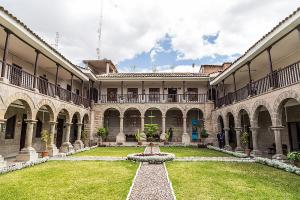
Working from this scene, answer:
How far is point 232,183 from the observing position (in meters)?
6.15

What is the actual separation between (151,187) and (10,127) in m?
10.6

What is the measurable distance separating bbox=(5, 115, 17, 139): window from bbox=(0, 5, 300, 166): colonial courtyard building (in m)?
0.05

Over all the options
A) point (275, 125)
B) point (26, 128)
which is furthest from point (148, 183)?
point (26, 128)

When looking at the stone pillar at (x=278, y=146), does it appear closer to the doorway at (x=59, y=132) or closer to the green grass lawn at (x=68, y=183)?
the green grass lawn at (x=68, y=183)

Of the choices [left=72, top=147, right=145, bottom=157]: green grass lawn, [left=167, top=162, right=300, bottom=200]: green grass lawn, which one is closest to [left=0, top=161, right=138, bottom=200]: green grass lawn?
[left=167, top=162, right=300, bottom=200]: green grass lawn

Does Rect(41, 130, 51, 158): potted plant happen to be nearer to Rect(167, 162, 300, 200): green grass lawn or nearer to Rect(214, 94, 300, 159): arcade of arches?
Rect(167, 162, 300, 200): green grass lawn

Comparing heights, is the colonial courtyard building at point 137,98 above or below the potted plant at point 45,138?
above

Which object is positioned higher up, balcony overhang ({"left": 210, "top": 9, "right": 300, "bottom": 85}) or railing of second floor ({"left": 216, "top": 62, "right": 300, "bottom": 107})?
balcony overhang ({"left": 210, "top": 9, "right": 300, "bottom": 85})

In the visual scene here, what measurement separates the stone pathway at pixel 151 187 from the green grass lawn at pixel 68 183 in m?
0.23

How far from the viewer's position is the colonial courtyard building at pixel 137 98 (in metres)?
9.62

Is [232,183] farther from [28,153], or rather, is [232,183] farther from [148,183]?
[28,153]

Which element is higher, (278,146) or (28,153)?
(278,146)

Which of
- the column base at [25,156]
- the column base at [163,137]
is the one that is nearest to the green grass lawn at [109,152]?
the column base at [25,156]

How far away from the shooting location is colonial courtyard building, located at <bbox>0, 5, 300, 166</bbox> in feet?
31.6
